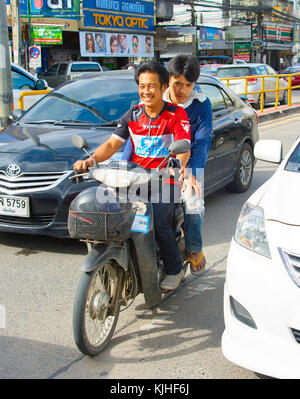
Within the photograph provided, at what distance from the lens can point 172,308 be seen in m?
3.69

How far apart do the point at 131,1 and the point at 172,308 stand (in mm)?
27331

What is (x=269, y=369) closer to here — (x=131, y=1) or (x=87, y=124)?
(x=87, y=124)

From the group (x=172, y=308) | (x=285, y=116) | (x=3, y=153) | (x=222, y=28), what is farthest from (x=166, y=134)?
(x=222, y=28)

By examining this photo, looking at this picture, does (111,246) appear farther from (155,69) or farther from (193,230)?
(155,69)

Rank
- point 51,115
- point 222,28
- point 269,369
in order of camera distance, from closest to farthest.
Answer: point 269,369
point 51,115
point 222,28

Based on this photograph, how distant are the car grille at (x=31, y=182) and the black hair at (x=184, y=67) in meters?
1.47

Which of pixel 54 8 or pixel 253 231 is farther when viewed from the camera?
pixel 54 8

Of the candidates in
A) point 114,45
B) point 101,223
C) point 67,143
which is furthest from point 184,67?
point 114,45

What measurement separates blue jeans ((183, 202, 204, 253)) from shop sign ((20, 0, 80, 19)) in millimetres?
21091

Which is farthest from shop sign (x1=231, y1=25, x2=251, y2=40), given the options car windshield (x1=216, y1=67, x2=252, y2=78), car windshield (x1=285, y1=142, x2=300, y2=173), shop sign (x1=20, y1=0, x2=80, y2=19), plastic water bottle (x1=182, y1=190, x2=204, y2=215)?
plastic water bottle (x1=182, y1=190, x2=204, y2=215)

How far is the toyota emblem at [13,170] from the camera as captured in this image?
461cm

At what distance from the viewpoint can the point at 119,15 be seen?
27.8 m

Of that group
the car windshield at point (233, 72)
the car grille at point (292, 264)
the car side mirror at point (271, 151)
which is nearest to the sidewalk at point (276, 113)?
the car windshield at point (233, 72)

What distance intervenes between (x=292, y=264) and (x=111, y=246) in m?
1.03
